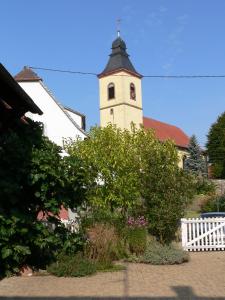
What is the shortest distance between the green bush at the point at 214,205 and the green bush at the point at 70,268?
19.2 metres

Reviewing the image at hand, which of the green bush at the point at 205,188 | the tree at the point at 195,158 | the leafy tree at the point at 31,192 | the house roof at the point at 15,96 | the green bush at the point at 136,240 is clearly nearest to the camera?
the leafy tree at the point at 31,192

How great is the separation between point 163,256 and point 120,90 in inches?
2190

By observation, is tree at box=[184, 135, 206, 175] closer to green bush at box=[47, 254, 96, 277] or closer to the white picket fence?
the white picket fence

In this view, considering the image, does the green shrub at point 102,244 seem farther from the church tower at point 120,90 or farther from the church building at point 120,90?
the church tower at point 120,90

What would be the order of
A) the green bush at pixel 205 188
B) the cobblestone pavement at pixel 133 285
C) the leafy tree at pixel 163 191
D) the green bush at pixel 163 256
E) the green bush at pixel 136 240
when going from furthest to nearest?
the green bush at pixel 205 188 → the leafy tree at pixel 163 191 → the green bush at pixel 136 240 → the green bush at pixel 163 256 → the cobblestone pavement at pixel 133 285

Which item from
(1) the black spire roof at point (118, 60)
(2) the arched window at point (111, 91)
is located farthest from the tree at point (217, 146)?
(2) the arched window at point (111, 91)

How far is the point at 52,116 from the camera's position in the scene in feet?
102

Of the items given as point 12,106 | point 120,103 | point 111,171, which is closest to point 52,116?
point 111,171

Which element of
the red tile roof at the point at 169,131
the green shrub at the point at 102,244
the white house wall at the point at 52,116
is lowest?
the green shrub at the point at 102,244

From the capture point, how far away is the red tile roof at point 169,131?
258 feet

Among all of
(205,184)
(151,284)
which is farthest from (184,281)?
(205,184)

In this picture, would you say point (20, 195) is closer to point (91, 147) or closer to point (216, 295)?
point (216, 295)

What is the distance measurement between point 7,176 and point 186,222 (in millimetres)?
13079

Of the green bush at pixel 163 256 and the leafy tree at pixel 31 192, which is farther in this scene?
the green bush at pixel 163 256
